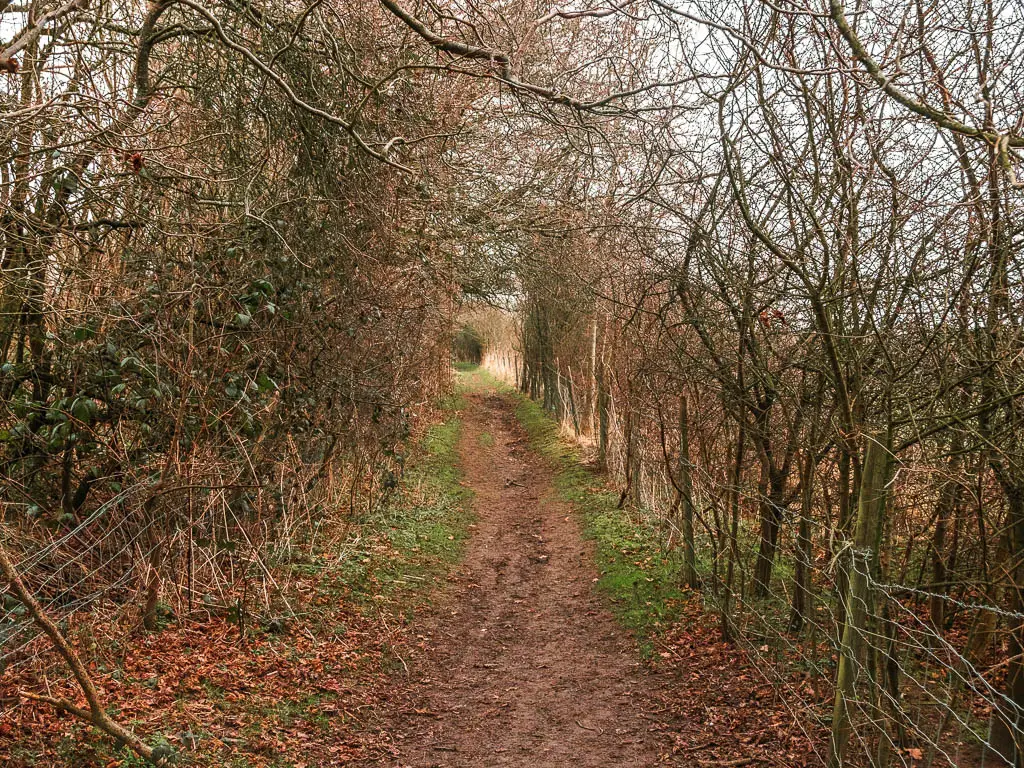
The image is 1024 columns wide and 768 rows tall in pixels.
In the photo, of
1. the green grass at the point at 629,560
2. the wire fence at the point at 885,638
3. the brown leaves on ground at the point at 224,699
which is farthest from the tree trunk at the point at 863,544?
the green grass at the point at 629,560

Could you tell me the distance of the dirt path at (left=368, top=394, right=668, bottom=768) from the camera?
5750mm

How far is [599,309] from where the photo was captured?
1432 cm

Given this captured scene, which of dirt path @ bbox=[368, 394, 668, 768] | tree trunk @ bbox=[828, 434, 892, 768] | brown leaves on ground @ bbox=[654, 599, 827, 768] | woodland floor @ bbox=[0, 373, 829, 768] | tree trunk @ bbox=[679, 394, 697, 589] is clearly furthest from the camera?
tree trunk @ bbox=[679, 394, 697, 589]

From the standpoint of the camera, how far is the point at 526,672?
23.6ft

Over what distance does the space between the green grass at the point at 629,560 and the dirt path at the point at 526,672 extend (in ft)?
0.71

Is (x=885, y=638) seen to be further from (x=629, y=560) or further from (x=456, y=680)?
(x=629, y=560)

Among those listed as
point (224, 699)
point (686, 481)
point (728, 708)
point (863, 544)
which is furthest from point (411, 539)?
point (863, 544)

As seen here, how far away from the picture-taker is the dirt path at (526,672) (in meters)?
5.75

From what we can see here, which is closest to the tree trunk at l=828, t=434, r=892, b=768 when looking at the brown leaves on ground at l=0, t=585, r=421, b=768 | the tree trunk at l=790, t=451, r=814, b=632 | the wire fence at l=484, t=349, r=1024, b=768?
the wire fence at l=484, t=349, r=1024, b=768

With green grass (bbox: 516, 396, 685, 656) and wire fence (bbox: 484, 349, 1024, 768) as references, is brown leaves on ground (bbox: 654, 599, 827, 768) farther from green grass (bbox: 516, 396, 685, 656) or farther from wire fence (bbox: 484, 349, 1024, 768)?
green grass (bbox: 516, 396, 685, 656)

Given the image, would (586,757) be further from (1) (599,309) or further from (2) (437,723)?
(1) (599,309)

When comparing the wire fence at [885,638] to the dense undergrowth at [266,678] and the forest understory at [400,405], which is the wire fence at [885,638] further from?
the dense undergrowth at [266,678]

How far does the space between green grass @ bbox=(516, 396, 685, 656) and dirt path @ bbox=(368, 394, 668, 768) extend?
22 cm

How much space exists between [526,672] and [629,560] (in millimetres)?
3148
